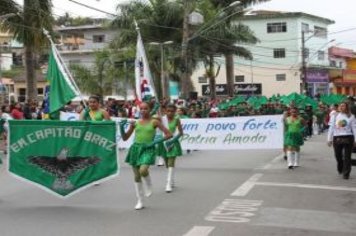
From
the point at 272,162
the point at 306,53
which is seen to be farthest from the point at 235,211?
the point at 306,53

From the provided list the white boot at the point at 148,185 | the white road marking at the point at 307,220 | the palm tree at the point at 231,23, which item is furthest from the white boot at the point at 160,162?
the palm tree at the point at 231,23

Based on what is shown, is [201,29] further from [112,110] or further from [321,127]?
[112,110]

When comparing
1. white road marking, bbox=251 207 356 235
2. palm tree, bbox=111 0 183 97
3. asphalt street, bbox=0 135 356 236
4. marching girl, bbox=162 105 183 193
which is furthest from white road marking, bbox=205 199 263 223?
palm tree, bbox=111 0 183 97

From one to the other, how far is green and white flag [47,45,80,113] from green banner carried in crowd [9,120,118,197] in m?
1.65

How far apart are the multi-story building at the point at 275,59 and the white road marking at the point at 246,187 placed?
53.9 m

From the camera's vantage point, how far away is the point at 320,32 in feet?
243

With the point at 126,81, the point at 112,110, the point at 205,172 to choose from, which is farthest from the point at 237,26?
the point at 205,172

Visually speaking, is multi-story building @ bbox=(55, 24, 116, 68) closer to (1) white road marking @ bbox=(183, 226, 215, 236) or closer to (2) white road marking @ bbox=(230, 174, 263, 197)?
(2) white road marking @ bbox=(230, 174, 263, 197)

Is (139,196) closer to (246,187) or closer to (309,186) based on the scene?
(246,187)

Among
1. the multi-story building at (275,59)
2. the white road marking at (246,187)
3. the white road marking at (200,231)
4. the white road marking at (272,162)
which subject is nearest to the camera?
the white road marking at (200,231)

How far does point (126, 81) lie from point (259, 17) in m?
19.5

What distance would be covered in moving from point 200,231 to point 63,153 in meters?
3.02

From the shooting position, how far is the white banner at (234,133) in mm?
17203

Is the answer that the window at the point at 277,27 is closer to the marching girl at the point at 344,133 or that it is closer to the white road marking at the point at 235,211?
the marching girl at the point at 344,133
